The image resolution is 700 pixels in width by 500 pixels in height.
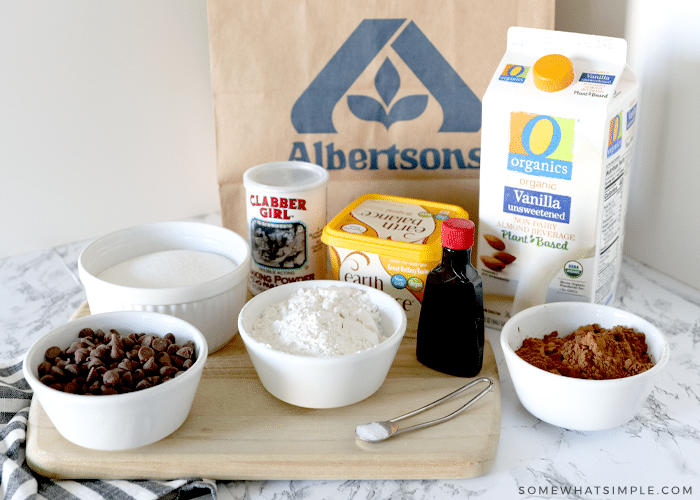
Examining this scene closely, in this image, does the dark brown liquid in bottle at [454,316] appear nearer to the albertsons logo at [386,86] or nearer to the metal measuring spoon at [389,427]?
the metal measuring spoon at [389,427]

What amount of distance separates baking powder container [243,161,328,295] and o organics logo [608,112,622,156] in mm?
388

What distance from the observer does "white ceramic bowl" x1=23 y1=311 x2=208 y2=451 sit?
2.29ft

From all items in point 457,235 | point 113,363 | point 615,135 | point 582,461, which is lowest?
point 582,461

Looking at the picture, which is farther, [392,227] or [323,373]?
[392,227]

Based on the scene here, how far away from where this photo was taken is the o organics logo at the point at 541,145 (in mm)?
858

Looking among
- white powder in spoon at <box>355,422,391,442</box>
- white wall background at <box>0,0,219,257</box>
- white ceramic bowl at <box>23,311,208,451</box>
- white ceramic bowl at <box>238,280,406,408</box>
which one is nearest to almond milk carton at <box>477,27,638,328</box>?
white ceramic bowl at <box>238,280,406,408</box>

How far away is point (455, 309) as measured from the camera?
0.86 meters

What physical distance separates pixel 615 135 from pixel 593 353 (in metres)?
0.28

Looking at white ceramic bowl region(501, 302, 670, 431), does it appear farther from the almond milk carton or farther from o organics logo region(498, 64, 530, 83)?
o organics logo region(498, 64, 530, 83)

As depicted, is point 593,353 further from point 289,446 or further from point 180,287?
point 180,287

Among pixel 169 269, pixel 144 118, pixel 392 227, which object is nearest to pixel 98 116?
pixel 144 118

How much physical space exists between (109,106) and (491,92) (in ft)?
2.27

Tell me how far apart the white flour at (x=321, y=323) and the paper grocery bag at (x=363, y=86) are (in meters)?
0.29

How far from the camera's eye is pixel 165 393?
0.72 m
